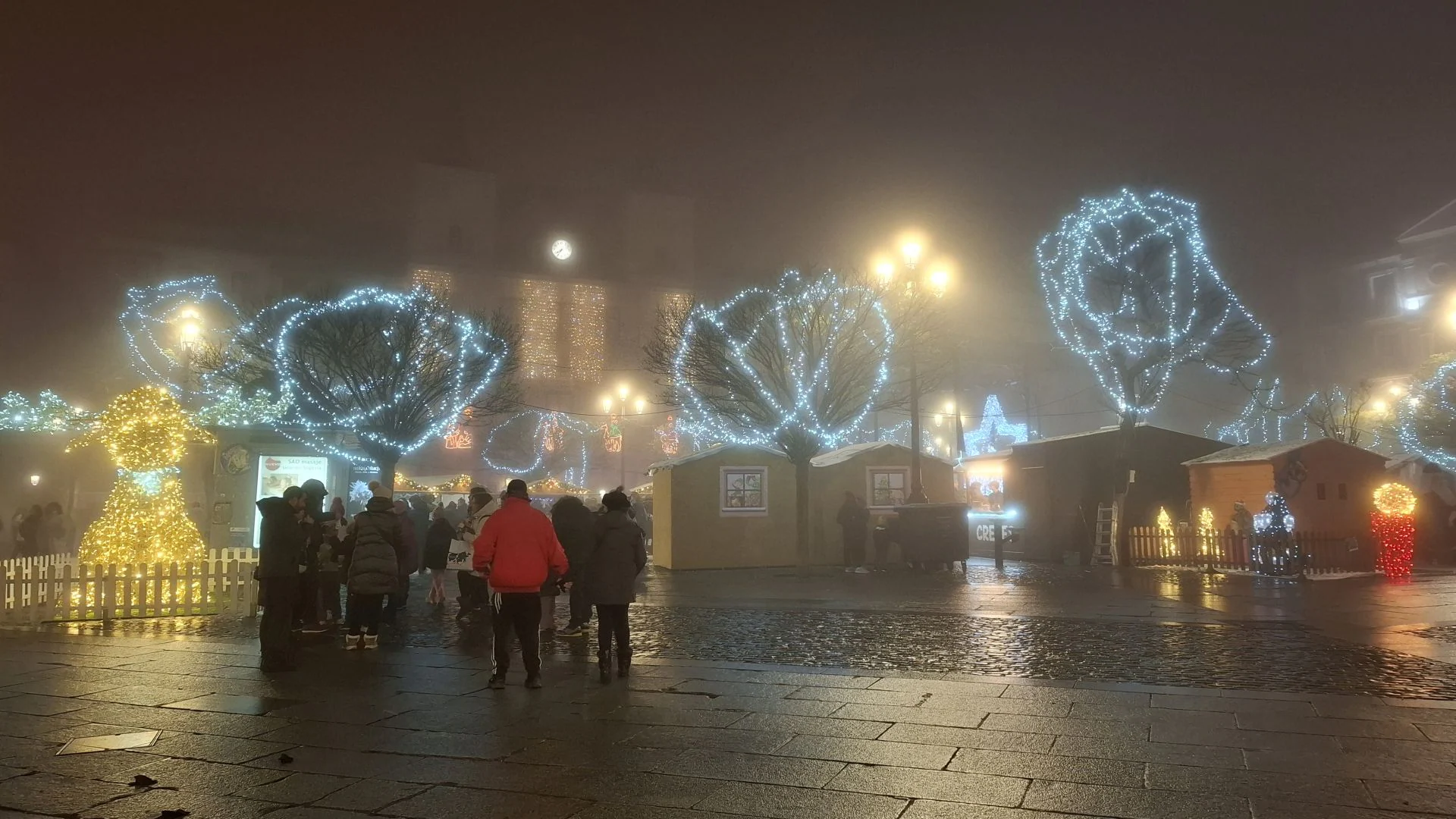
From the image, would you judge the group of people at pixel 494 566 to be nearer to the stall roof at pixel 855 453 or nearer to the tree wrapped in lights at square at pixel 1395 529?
A: the stall roof at pixel 855 453

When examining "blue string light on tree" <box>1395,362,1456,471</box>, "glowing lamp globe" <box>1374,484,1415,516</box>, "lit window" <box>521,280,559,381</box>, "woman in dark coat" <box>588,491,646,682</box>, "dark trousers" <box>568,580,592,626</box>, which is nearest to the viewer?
"woman in dark coat" <box>588,491,646,682</box>

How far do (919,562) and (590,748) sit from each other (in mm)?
16591

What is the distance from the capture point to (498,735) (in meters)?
6.12

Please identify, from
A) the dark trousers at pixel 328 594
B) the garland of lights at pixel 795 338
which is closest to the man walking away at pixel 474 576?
the dark trousers at pixel 328 594

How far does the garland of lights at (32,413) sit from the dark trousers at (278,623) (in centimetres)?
2690

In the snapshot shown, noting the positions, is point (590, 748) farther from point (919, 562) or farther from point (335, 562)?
point (919, 562)

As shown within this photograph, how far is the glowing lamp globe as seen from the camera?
19547 millimetres

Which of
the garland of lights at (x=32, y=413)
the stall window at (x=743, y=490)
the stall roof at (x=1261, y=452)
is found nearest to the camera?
the stall roof at (x=1261, y=452)

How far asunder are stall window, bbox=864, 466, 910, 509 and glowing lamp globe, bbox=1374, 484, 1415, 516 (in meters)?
10.2

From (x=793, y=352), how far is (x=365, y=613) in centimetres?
1557

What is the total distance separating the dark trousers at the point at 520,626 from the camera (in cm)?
783

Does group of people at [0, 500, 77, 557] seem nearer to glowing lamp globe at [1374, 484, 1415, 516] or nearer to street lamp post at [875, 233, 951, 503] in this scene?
street lamp post at [875, 233, 951, 503]

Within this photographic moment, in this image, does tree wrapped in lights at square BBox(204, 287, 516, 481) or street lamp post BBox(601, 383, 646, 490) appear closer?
tree wrapped in lights at square BBox(204, 287, 516, 481)

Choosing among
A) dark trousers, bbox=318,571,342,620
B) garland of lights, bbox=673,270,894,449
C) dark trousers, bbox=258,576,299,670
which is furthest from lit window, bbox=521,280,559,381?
dark trousers, bbox=258,576,299,670
